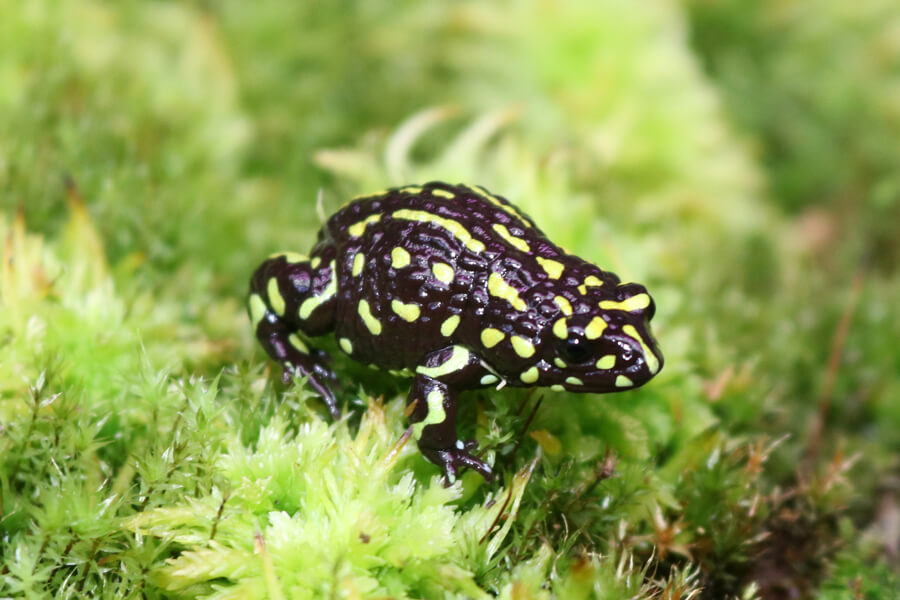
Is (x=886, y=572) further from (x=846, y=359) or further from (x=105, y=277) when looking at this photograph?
(x=105, y=277)

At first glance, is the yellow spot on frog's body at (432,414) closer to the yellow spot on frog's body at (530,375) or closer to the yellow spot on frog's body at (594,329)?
the yellow spot on frog's body at (530,375)

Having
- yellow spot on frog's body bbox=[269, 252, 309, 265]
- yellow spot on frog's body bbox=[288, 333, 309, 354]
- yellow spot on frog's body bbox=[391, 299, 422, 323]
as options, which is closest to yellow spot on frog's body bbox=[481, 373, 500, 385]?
yellow spot on frog's body bbox=[391, 299, 422, 323]

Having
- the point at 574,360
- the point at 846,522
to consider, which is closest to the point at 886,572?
the point at 846,522

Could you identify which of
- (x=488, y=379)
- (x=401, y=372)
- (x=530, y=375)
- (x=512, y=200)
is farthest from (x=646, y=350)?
(x=512, y=200)

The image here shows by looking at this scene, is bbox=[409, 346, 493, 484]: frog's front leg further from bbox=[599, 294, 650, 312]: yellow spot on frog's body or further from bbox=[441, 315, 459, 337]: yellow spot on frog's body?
bbox=[599, 294, 650, 312]: yellow spot on frog's body

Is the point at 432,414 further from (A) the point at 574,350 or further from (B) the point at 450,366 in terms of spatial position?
(A) the point at 574,350
